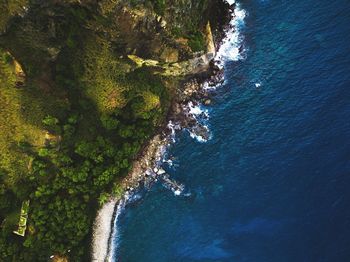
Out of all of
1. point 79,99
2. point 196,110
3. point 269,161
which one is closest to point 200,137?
point 196,110

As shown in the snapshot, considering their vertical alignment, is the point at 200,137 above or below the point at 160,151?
above

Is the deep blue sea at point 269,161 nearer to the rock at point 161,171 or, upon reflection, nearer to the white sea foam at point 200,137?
the white sea foam at point 200,137

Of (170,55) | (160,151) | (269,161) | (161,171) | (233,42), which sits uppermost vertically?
(233,42)

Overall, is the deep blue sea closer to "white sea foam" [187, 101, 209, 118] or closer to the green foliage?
"white sea foam" [187, 101, 209, 118]

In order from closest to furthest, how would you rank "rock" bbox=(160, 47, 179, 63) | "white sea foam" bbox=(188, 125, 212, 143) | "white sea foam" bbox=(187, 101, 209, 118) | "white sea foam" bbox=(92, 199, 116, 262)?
1. "rock" bbox=(160, 47, 179, 63)
2. "white sea foam" bbox=(92, 199, 116, 262)
3. "white sea foam" bbox=(188, 125, 212, 143)
4. "white sea foam" bbox=(187, 101, 209, 118)

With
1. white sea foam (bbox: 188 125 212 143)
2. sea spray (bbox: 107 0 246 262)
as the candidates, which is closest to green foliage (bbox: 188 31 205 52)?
sea spray (bbox: 107 0 246 262)

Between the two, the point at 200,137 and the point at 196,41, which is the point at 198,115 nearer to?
the point at 200,137
